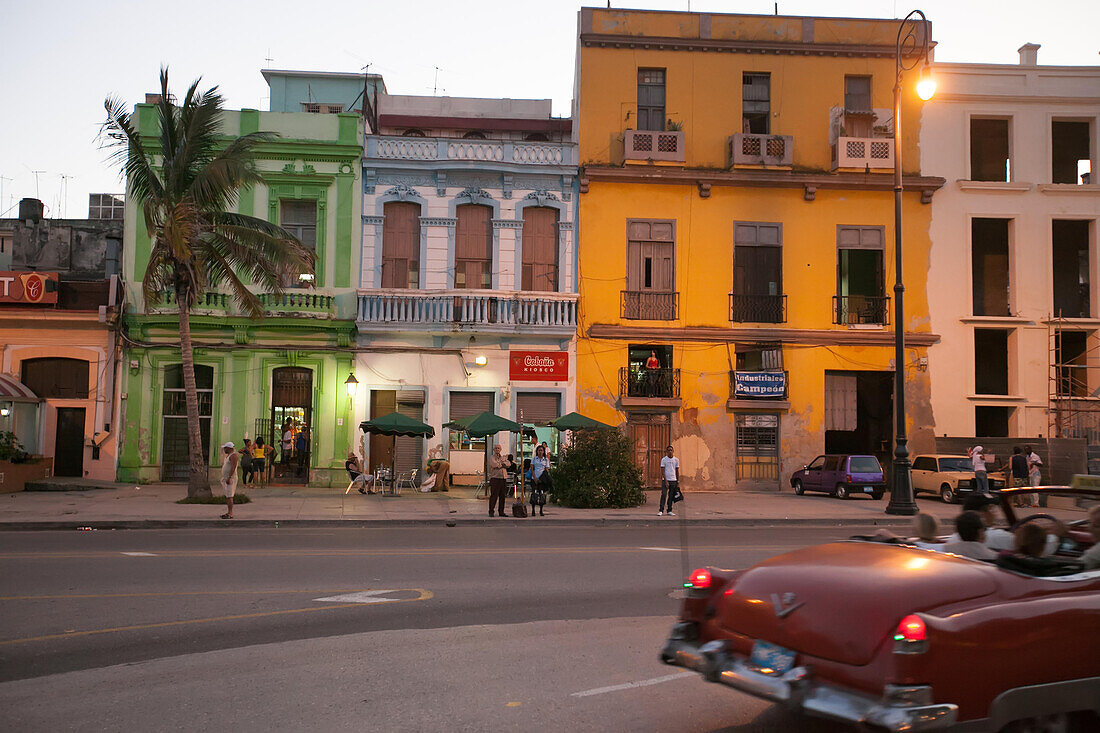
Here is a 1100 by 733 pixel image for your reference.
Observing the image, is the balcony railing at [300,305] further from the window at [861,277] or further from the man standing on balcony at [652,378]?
the window at [861,277]

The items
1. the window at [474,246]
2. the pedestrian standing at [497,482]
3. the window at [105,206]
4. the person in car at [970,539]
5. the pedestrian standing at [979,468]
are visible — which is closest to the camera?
the person in car at [970,539]

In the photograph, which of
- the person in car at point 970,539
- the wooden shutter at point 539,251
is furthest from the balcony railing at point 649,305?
the person in car at point 970,539

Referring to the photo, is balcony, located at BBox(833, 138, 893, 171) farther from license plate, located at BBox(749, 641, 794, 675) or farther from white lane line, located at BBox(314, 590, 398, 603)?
license plate, located at BBox(749, 641, 794, 675)

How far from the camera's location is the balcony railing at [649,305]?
2828 centimetres

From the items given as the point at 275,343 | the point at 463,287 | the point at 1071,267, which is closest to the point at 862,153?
the point at 1071,267

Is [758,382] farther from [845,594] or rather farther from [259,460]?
[845,594]

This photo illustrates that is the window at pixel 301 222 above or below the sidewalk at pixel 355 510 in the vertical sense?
above

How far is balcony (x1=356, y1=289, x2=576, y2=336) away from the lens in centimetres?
2688

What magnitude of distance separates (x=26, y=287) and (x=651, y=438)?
1952cm

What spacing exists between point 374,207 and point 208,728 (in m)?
23.6

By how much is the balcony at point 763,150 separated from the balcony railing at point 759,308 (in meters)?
4.25

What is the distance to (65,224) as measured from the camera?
112 feet

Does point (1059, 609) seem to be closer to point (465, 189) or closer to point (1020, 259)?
point (465, 189)

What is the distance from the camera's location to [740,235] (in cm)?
2892
